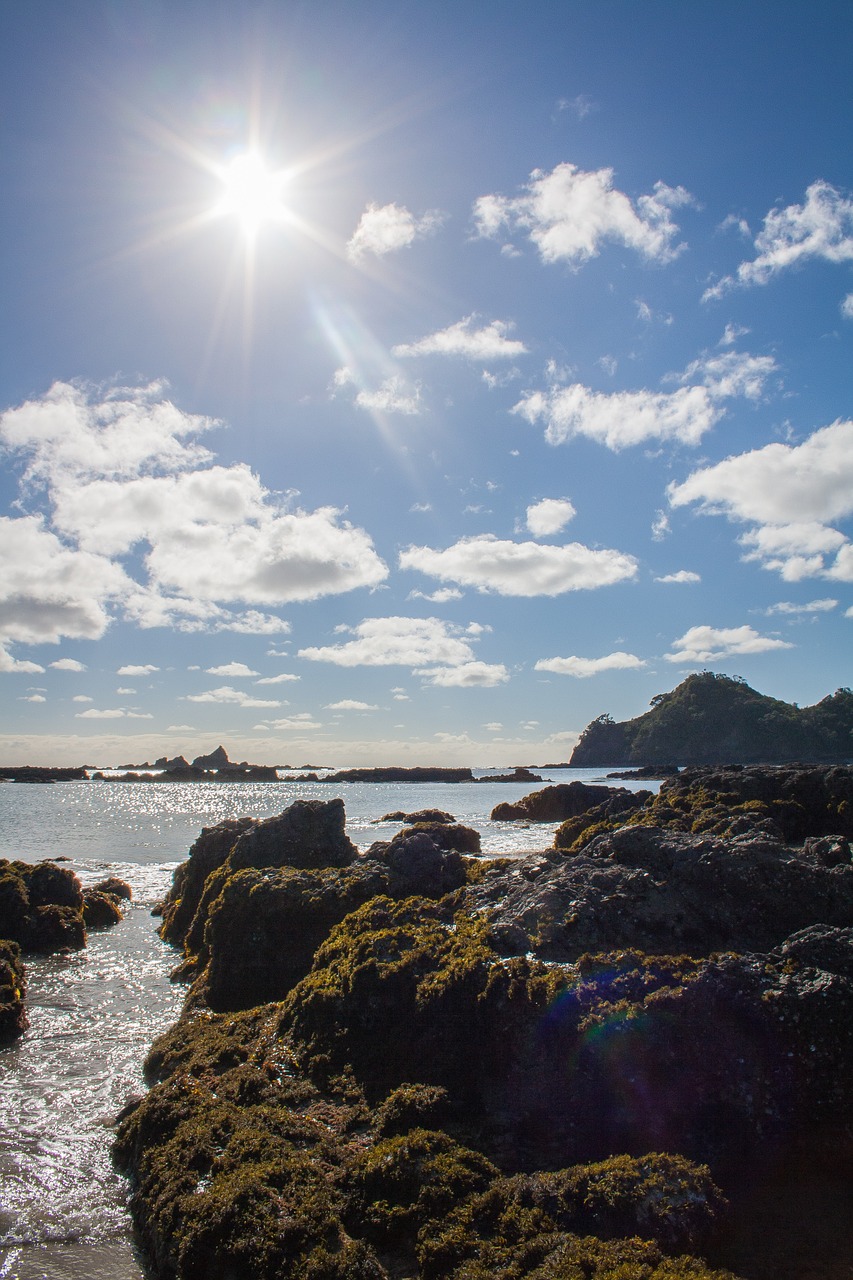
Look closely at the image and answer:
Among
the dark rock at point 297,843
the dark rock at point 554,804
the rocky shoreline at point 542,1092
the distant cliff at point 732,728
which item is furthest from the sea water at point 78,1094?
the distant cliff at point 732,728

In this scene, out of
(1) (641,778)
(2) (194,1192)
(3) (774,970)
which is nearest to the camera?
(2) (194,1192)

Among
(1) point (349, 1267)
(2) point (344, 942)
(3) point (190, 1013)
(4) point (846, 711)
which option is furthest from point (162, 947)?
(4) point (846, 711)

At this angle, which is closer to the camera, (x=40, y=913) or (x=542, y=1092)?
(x=542, y=1092)

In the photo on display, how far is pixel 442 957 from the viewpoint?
8422 mm

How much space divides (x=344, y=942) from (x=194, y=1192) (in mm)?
3860

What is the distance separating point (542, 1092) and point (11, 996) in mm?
11188

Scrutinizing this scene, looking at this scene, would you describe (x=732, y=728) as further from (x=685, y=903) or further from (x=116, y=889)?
(x=685, y=903)

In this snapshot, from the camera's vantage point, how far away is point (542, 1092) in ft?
21.3

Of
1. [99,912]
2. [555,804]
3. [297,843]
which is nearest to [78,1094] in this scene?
[297,843]

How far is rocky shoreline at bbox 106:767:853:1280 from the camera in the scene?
16.6 feet

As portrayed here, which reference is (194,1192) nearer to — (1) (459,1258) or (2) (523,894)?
(1) (459,1258)

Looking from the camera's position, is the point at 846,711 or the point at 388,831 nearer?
the point at 388,831

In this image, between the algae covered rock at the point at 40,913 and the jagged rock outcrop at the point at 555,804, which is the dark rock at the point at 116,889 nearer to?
the algae covered rock at the point at 40,913

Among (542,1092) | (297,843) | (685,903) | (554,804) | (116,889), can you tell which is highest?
(685,903)
